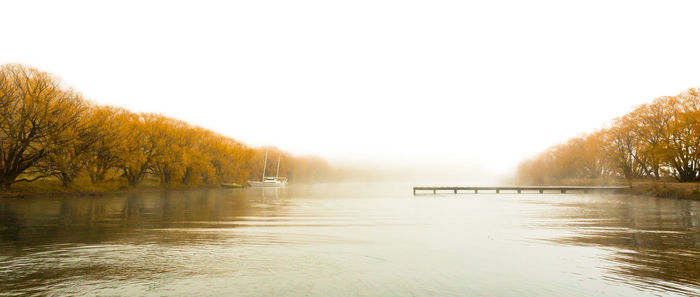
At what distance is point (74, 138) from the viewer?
5650cm

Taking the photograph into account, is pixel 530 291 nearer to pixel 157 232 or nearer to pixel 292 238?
pixel 292 238

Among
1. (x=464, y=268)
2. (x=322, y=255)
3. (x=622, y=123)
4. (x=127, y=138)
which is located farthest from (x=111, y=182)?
(x=622, y=123)

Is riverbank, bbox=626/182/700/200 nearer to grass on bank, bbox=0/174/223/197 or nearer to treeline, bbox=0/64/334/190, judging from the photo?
treeline, bbox=0/64/334/190

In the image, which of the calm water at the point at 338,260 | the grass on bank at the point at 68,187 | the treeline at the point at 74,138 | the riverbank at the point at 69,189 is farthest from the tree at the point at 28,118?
the calm water at the point at 338,260

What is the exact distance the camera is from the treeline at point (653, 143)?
77312 mm

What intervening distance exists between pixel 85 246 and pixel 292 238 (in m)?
9.86

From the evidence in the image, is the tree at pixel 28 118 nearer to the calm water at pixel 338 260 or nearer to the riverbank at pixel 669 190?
the calm water at pixel 338 260

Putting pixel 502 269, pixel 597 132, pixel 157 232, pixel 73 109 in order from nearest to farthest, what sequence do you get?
pixel 502 269
pixel 157 232
pixel 73 109
pixel 597 132

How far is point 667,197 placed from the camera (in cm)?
7319

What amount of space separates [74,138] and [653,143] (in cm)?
10504

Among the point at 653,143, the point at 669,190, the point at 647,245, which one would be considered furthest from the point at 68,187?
the point at 653,143

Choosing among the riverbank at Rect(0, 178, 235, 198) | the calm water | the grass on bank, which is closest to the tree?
the riverbank at Rect(0, 178, 235, 198)

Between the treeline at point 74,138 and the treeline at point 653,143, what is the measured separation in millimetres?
97769

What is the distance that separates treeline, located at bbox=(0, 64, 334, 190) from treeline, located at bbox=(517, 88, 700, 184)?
97.8 m
